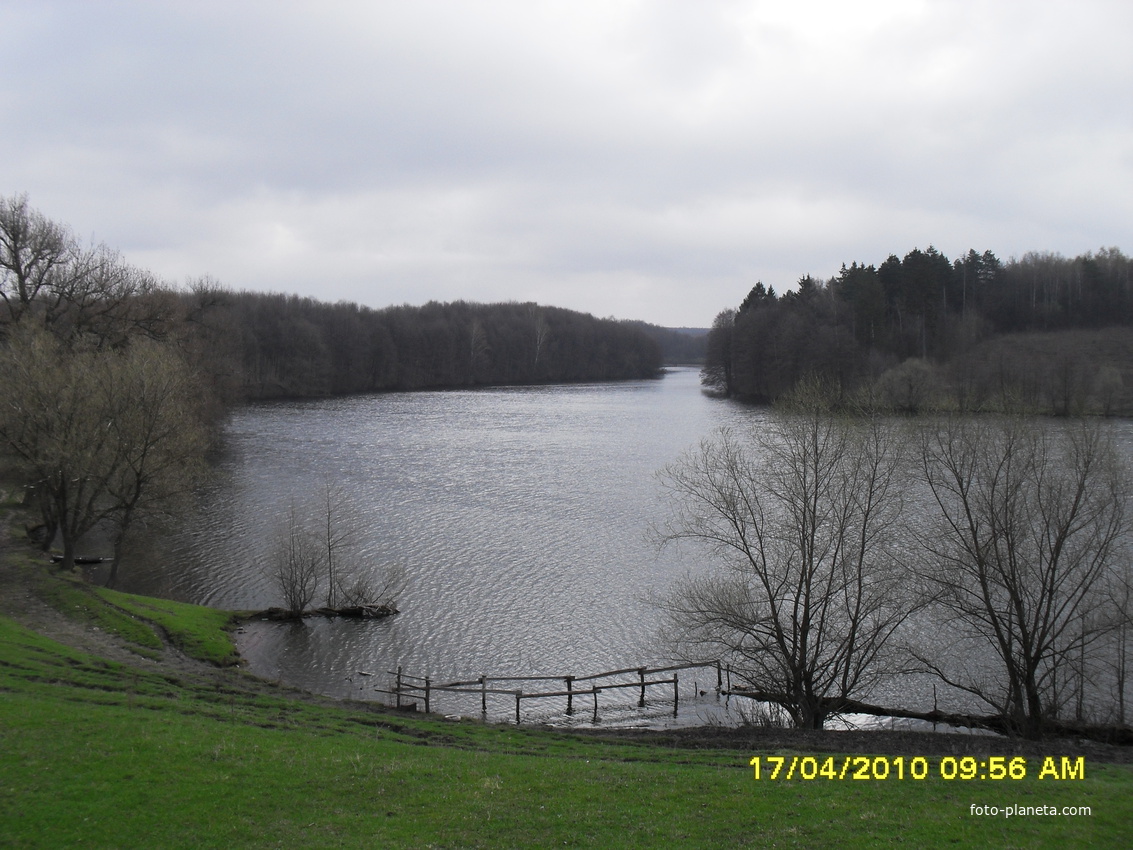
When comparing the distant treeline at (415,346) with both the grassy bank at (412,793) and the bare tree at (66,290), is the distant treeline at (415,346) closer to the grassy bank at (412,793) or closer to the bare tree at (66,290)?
the bare tree at (66,290)

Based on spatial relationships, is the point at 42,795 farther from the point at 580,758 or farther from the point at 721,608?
the point at 721,608

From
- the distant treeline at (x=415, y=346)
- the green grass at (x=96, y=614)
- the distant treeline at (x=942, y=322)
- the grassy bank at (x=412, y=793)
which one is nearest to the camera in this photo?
the grassy bank at (x=412, y=793)

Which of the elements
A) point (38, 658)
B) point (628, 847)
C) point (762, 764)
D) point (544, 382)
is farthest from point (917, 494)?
point (544, 382)

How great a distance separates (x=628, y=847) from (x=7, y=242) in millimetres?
41191

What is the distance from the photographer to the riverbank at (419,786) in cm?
875

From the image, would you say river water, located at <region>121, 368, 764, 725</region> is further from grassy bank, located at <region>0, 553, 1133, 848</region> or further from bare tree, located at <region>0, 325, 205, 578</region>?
grassy bank, located at <region>0, 553, 1133, 848</region>

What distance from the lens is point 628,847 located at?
8531 mm

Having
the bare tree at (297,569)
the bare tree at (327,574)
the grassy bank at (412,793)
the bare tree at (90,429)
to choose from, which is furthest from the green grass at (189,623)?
the grassy bank at (412,793)

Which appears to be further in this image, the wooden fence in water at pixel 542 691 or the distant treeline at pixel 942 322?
the distant treeline at pixel 942 322

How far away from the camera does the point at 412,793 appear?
10164mm

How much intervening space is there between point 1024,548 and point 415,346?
12387 centimetres

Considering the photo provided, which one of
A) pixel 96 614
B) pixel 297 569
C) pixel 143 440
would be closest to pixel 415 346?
pixel 143 440

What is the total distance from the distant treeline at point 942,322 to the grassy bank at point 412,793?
66.5 m

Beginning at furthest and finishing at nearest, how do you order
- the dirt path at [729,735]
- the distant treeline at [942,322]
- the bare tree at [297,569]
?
the distant treeline at [942,322] → the bare tree at [297,569] → the dirt path at [729,735]
